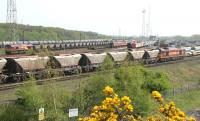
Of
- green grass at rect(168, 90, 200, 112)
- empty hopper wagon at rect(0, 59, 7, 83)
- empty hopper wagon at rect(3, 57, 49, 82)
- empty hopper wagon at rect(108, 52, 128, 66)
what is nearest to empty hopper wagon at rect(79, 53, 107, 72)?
empty hopper wagon at rect(108, 52, 128, 66)

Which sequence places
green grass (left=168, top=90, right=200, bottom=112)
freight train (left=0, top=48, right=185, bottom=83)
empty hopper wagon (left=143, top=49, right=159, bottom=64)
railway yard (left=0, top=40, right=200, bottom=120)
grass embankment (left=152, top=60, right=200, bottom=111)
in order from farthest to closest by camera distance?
empty hopper wagon (left=143, top=49, right=159, bottom=64) → freight train (left=0, top=48, right=185, bottom=83) → grass embankment (left=152, top=60, right=200, bottom=111) → green grass (left=168, top=90, right=200, bottom=112) → railway yard (left=0, top=40, right=200, bottom=120)

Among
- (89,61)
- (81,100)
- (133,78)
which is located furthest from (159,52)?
(81,100)

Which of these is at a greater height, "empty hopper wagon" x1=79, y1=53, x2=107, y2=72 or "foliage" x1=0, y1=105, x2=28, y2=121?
"empty hopper wagon" x1=79, y1=53, x2=107, y2=72

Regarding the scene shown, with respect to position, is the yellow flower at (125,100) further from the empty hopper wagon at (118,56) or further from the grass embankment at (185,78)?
the empty hopper wagon at (118,56)

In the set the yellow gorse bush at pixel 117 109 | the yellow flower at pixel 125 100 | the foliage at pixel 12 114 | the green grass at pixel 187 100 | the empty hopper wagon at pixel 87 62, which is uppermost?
the yellow flower at pixel 125 100

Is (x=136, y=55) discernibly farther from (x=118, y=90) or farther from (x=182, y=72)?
(x=118, y=90)

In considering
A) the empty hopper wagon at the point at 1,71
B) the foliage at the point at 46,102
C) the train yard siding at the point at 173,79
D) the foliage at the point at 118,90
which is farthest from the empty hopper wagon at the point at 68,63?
the foliage at the point at 46,102

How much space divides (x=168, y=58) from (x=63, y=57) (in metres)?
36.7

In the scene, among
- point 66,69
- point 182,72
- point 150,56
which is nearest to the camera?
point 66,69

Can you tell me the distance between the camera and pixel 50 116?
2594cm

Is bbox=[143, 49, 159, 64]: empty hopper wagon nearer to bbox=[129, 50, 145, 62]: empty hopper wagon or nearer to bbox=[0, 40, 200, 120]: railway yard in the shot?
bbox=[0, 40, 200, 120]: railway yard

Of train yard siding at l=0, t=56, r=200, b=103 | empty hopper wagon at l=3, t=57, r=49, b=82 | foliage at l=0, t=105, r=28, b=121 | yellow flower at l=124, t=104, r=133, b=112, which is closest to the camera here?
yellow flower at l=124, t=104, r=133, b=112

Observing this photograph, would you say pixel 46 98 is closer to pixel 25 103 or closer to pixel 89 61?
pixel 25 103

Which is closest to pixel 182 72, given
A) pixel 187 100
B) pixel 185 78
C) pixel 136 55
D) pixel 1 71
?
pixel 185 78
